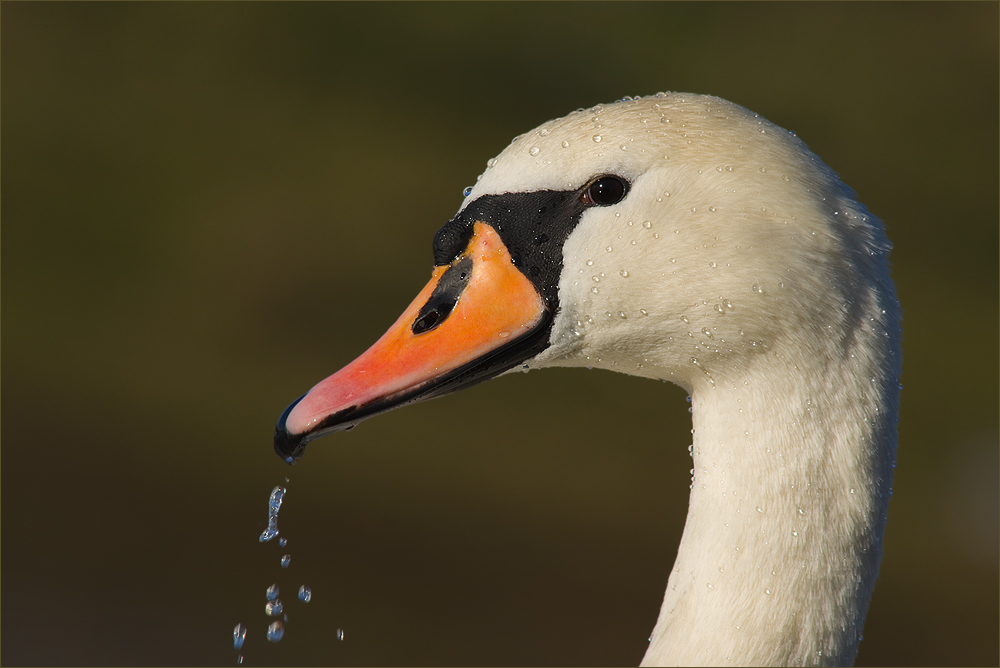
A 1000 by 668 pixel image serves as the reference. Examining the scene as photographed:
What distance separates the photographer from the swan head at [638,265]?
201 cm

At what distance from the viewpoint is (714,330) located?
2.09m

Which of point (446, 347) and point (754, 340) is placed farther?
point (446, 347)

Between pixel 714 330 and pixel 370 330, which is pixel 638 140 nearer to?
pixel 714 330

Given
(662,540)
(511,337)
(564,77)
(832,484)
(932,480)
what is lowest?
(932,480)

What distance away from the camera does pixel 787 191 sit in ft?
6.63

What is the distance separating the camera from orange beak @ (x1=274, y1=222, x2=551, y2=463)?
2.16 meters

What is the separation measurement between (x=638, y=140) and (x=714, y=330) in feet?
1.31

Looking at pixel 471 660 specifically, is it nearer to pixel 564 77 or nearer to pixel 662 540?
pixel 662 540

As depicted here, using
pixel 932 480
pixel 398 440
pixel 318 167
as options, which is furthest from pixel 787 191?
pixel 318 167

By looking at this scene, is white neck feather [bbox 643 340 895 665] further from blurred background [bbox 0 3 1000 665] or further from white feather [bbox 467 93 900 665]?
blurred background [bbox 0 3 1000 665]

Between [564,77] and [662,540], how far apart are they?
4700mm

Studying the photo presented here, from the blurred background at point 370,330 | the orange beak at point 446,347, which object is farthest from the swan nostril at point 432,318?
the blurred background at point 370,330

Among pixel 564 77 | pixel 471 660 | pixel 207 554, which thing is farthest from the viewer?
pixel 564 77

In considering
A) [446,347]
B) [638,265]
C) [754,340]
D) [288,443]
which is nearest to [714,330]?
[754,340]
